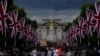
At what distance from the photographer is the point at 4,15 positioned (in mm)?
56594

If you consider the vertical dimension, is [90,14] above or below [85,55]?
above

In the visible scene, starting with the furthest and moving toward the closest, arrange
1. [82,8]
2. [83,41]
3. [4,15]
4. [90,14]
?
[82,8], [83,41], [90,14], [4,15]

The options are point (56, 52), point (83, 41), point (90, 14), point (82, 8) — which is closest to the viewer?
point (56, 52)

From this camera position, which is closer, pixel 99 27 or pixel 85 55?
pixel 99 27

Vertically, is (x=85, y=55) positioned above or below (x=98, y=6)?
below

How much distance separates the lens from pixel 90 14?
222ft

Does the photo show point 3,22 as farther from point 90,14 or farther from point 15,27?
point 90,14

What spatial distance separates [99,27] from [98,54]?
2.72 metres

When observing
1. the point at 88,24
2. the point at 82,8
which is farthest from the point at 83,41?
Result: the point at 88,24

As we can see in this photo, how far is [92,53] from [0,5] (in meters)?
11.5

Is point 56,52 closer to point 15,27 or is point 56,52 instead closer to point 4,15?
point 4,15

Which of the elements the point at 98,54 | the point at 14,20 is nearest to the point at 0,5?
the point at 14,20

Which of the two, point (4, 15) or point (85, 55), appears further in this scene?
point (85, 55)

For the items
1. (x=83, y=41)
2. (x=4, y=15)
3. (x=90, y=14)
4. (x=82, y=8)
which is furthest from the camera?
(x=82, y=8)
